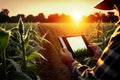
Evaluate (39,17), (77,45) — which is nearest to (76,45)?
(77,45)

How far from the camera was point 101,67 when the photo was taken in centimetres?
226

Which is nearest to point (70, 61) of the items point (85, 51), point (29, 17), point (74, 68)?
point (74, 68)

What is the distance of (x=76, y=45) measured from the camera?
360 cm

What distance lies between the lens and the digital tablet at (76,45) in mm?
3379

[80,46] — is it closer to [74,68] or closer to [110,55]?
[74,68]

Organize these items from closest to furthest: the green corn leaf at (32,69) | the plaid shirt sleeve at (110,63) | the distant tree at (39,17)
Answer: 1. the plaid shirt sleeve at (110,63)
2. the green corn leaf at (32,69)
3. the distant tree at (39,17)

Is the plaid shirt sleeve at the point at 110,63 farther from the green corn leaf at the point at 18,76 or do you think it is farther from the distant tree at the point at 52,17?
the distant tree at the point at 52,17

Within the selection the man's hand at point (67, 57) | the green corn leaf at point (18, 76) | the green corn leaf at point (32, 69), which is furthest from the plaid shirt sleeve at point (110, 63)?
the green corn leaf at point (32, 69)

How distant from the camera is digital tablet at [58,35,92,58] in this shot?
11.1 ft

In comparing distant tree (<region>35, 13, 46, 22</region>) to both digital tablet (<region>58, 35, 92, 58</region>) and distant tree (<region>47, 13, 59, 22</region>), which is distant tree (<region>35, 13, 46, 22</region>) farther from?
digital tablet (<region>58, 35, 92, 58</region>)

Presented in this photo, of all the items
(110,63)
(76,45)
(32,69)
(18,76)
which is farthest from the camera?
(32,69)

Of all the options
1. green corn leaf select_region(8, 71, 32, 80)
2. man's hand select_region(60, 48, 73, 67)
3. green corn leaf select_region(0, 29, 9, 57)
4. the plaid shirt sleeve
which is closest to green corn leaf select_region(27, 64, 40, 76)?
green corn leaf select_region(8, 71, 32, 80)

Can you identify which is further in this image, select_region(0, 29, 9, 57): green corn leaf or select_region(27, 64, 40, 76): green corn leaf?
select_region(27, 64, 40, 76): green corn leaf

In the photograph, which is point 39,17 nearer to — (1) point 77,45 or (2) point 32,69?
(2) point 32,69
